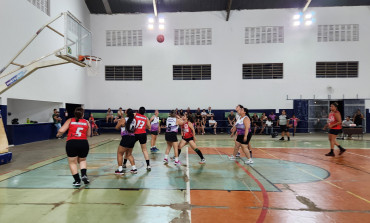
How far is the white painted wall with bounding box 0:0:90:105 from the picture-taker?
11.4 m

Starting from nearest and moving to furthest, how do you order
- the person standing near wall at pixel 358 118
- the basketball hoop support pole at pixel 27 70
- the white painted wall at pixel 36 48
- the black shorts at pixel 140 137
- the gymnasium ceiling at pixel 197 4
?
the black shorts at pixel 140 137
the basketball hoop support pole at pixel 27 70
the white painted wall at pixel 36 48
the person standing near wall at pixel 358 118
the gymnasium ceiling at pixel 197 4

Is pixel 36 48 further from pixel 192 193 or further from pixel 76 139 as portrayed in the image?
pixel 192 193

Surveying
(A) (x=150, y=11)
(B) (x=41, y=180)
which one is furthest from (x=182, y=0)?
(B) (x=41, y=180)

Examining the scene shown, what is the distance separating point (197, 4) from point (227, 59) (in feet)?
17.4

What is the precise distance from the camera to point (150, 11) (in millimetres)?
20906

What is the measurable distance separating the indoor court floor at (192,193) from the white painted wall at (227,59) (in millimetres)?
12580

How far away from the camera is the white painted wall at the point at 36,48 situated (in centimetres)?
1145

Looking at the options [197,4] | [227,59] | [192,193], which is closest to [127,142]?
[192,193]

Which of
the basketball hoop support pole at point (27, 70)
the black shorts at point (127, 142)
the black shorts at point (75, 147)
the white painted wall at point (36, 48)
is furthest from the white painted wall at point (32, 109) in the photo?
the black shorts at point (75, 147)

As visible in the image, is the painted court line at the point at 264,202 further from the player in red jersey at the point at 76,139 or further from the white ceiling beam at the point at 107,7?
the white ceiling beam at the point at 107,7

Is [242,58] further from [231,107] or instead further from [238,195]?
[238,195]

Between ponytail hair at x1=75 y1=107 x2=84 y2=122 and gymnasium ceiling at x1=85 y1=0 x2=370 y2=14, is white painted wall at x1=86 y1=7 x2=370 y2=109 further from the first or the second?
ponytail hair at x1=75 y1=107 x2=84 y2=122

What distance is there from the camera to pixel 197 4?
794 inches

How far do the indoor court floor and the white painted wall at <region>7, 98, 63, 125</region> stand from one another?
8.46 metres
